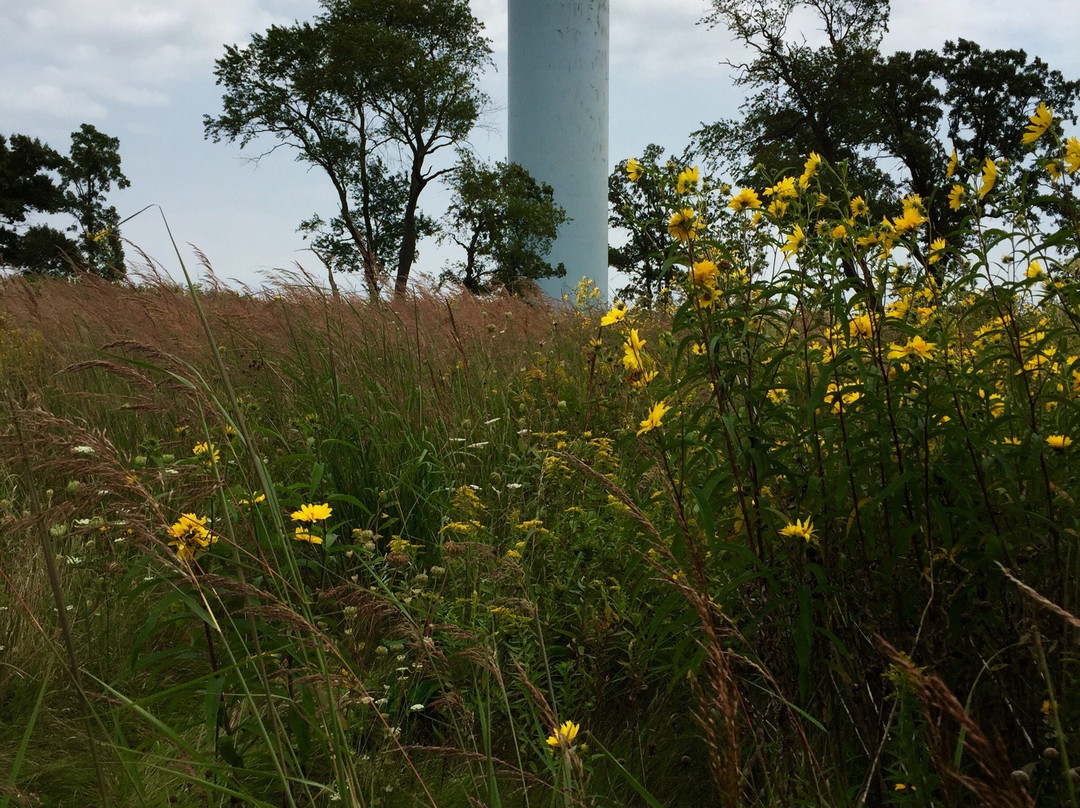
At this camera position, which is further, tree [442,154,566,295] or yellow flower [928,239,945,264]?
tree [442,154,566,295]

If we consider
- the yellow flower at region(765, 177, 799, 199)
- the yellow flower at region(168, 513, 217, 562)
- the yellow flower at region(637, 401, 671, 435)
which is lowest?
the yellow flower at region(168, 513, 217, 562)

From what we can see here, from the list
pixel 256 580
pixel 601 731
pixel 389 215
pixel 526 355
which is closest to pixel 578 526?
pixel 601 731

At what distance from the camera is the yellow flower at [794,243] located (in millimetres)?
1556

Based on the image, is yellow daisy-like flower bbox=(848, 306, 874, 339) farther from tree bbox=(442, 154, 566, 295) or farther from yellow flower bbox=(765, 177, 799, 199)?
tree bbox=(442, 154, 566, 295)

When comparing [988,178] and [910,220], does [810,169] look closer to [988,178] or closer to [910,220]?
[910,220]

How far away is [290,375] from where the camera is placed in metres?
3.47

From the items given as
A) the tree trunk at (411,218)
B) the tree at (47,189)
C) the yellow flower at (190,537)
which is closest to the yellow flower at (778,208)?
the yellow flower at (190,537)

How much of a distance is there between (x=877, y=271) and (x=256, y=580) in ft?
4.59

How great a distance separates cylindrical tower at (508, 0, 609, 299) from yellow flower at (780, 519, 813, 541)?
17.0 metres

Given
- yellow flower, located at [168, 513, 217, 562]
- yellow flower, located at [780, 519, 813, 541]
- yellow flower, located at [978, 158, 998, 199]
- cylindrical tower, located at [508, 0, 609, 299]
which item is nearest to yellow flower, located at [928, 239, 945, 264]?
yellow flower, located at [978, 158, 998, 199]

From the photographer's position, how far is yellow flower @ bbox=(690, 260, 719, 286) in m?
1.60

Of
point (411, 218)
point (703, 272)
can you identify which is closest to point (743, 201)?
point (703, 272)

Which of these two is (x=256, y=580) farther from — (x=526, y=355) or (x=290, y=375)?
(x=526, y=355)

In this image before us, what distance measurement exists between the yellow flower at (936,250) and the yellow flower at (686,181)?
1.52 feet
